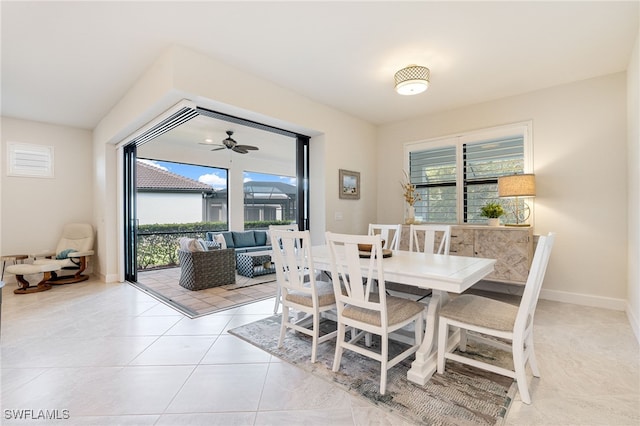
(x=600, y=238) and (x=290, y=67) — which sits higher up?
(x=290, y=67)

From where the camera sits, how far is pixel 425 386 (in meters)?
1.86

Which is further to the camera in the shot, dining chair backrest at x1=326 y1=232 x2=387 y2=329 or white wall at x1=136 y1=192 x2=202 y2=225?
white wall at x1=136 y1=192 x2=202 y2=225

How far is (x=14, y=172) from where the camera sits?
4629mm

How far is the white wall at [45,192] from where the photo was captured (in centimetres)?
461

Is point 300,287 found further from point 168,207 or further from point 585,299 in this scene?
point 168,207

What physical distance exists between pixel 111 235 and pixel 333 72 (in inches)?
174

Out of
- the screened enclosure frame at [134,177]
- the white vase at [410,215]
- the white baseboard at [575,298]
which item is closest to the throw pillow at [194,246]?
the screened enclosure frame at [134,177]

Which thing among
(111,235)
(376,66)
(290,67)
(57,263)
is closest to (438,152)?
(376,66)

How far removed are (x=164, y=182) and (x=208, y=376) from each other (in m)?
6.53

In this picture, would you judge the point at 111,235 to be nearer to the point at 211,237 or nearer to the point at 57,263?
the point at 57,263

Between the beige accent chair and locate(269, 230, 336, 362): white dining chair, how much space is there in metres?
4.33

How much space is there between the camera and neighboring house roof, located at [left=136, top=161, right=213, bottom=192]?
7043mm

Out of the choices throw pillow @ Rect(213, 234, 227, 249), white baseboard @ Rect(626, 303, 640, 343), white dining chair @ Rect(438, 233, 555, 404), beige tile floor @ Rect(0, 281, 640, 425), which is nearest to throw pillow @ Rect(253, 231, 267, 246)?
throw pillow @ Rect(213, 234, 227, 249)

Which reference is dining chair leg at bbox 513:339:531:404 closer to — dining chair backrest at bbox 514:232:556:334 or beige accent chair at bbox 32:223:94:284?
dining chair backrest at bbox 514:232:556:334
